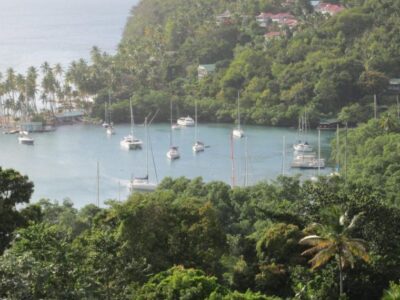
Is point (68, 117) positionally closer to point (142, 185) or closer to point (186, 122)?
point (186, 122)

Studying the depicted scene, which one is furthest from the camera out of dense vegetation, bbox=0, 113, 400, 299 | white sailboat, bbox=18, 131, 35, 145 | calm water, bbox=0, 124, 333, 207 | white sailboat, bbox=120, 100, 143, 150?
white sailboat, bbox=18, 131, 35, 145

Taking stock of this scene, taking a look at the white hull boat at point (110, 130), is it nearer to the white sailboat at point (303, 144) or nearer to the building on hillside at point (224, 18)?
the white sailboat at point (303, 144)

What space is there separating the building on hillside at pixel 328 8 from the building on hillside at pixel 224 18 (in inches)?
214

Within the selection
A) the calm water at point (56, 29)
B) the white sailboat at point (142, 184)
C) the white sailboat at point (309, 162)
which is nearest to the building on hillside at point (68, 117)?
the white sailboat at point (142, 184)

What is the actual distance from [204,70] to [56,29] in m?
43.2

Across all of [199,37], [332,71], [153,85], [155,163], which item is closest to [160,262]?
[155,163]

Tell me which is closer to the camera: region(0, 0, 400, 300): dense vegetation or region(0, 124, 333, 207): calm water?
region(0, 0, 400, 300): dense vegetation

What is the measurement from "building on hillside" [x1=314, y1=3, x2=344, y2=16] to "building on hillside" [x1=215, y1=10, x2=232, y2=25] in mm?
5430

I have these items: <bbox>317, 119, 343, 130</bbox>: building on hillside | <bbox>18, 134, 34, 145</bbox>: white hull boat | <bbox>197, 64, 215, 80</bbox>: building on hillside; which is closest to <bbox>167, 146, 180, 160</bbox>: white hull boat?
<bbox>18, 134, 34, 145</bbox>: white hull boat

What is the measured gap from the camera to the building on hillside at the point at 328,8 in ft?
194

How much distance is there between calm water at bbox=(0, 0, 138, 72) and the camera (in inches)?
2741

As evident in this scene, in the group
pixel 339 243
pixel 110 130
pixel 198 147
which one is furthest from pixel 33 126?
pixel 339 243

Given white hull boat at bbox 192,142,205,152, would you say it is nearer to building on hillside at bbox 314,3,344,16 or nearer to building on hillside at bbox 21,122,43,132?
building on hillside at bbox 21,122,43,132

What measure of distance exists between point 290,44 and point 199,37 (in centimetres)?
575
